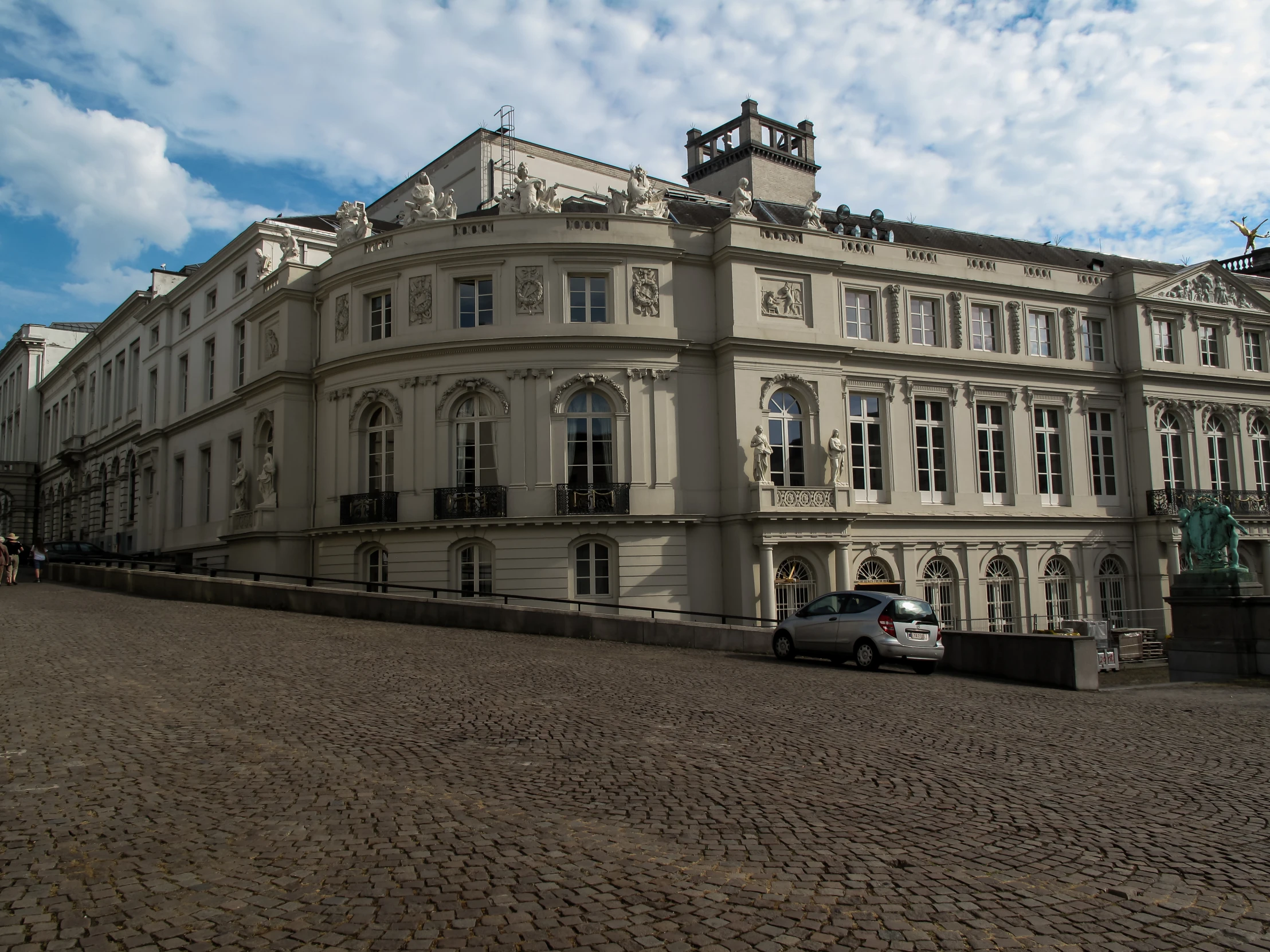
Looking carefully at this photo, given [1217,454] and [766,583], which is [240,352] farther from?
[1217,454]

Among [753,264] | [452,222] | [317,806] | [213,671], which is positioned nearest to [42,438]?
[452,222]

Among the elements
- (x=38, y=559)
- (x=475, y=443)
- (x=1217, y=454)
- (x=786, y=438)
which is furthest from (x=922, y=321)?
(x=38, y=559)

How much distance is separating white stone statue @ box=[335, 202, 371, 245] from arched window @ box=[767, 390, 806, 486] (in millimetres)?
→ 14056

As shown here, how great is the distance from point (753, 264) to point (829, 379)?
13.8ft

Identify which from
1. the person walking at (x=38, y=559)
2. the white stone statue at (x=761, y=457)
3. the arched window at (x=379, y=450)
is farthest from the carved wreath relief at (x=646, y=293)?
the person walking at (x=38, y=559)

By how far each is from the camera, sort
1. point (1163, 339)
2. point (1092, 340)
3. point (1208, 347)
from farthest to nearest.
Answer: point (1208, 347), point (1163, 339), point (1092, 340)

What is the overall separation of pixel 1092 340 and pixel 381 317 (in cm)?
2569

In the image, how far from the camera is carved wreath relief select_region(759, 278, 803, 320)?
29.9 meters

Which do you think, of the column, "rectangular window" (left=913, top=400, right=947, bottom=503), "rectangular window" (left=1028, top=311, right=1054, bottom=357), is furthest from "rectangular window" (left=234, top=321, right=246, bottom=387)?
"rectangular window" (left=1028, top=311, right=1054, bottom=357)

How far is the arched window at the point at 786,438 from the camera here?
96.6 feet

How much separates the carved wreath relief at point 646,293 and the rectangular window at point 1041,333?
15101 mm

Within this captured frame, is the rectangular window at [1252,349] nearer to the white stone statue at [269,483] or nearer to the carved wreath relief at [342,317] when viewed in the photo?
the carved wreath relief at [342,317]

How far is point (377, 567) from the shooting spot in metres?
29.1

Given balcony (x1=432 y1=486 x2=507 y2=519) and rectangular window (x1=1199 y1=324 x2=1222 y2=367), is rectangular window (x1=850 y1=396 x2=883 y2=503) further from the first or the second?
rectangular window (x1=1199 y1=324 x2=1222 y2=367)
